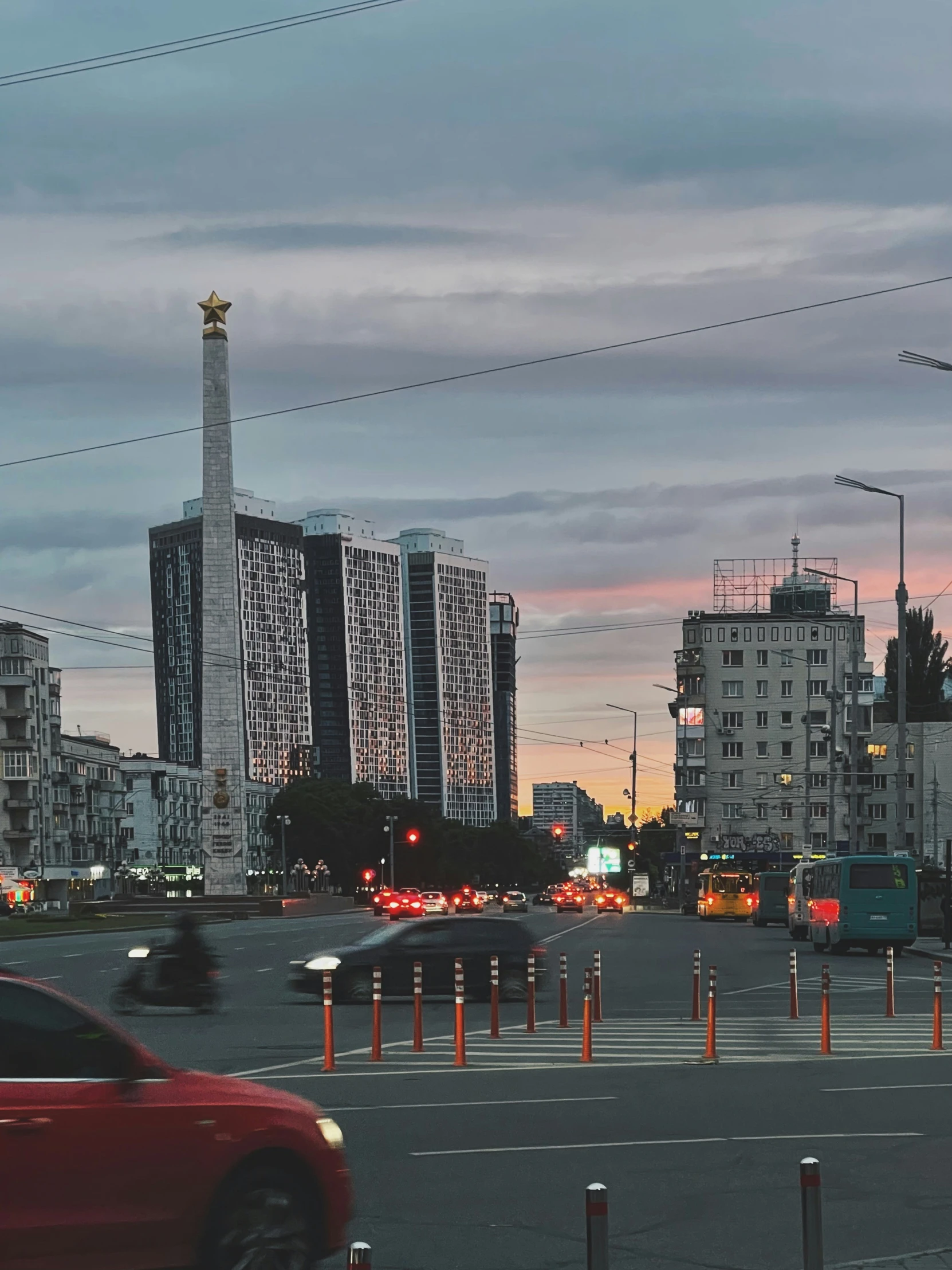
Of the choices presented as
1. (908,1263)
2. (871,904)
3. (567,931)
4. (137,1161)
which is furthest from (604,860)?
(137,1161)

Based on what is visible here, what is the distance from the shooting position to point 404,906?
3489 inches

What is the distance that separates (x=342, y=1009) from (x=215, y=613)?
56.6m

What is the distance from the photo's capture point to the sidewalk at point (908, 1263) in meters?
9.04

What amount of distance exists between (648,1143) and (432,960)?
16.1 metres

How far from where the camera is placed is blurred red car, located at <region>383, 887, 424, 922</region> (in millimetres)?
85000

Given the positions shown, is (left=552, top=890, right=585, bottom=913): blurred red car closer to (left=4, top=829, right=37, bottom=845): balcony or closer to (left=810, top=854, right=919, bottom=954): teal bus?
(left=4, top=829, right=37, bottom=845): balcony

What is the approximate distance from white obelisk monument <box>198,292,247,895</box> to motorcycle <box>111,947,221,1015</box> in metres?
53.9

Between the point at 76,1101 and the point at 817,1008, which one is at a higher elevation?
the point at 76,1101

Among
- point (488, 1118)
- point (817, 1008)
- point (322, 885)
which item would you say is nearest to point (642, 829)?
point (322, 885)

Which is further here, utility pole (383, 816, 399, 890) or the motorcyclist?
utility pole (383, 816, 399, 890)

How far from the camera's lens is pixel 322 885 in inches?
6250

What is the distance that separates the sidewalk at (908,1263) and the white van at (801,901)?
4709 centimetres

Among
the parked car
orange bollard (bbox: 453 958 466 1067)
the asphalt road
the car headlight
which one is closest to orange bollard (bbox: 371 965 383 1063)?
the asphalt road

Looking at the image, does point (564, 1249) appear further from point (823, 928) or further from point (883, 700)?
point (883, 700)
